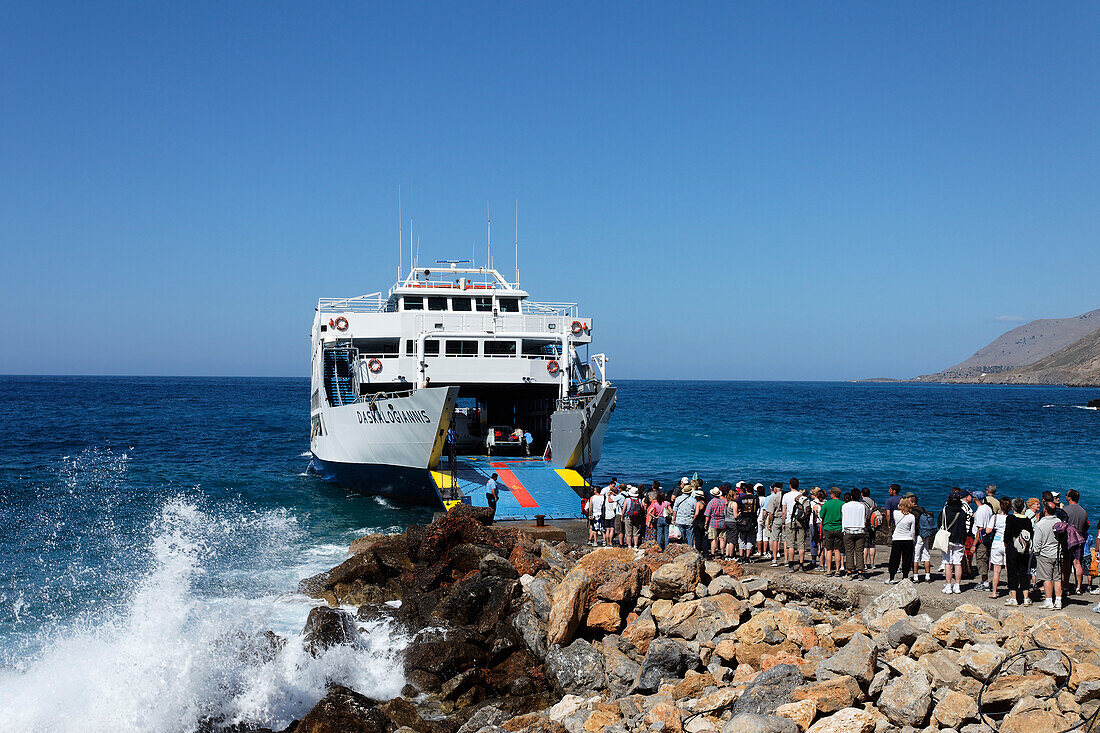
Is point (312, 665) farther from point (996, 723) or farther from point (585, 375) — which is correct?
point (585, 375)

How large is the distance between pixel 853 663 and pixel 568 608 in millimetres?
3547

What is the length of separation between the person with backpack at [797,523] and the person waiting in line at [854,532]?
2.55 ft

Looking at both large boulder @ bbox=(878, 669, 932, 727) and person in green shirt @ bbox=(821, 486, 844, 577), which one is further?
person in green shirt @ bbox=(821, 486, 844, 577)

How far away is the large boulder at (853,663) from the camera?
24.0ft

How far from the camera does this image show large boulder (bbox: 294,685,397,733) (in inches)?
323

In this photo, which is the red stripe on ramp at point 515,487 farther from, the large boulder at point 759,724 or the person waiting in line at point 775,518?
the large boulder at point 759,724

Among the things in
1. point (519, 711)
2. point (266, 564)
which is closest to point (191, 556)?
point (266, 564)

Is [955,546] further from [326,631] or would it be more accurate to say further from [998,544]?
[326,631]

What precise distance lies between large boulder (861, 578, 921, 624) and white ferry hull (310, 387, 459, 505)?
416 inches

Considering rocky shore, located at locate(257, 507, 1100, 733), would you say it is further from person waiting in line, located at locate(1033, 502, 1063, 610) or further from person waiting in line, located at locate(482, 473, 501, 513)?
person waiting in line, located at locate(482, 473, 501, 513)

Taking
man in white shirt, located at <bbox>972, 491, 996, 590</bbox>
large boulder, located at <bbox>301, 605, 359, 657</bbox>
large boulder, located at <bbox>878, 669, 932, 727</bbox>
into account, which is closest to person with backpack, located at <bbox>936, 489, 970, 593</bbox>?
man in white shirt, located at <bbox>972, 491, 996, 590</bbox>

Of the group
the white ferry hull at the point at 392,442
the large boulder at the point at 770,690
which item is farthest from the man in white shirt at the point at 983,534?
the white ferry hull at the point at 392,442

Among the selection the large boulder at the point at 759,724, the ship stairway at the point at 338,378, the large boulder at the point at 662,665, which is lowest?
the large boulder at the point at 662,665

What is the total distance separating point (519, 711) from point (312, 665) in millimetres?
2912
